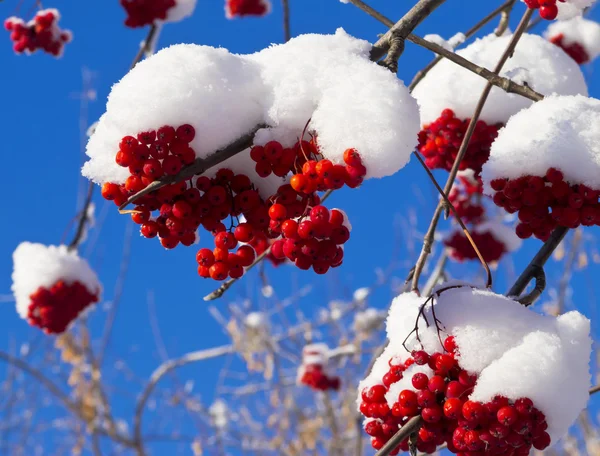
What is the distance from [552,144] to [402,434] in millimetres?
817

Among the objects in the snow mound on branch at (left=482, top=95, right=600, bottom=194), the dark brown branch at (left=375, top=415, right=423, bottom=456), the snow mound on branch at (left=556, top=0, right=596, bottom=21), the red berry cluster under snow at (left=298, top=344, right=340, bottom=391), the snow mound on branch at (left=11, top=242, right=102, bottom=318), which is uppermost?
the red berry cluster under snow at (left=298, top=344, right=340, bottom=391)

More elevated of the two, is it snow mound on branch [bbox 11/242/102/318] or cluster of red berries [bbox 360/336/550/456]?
snow mound on branch [bbox 11/242/102/318]

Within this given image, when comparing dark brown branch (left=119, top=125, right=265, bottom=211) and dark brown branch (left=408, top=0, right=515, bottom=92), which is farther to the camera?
dark brown branch (left=408, top=0, right=515, bottom=92)

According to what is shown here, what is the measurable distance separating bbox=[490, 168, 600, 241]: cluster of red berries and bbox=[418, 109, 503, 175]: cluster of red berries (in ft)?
1.66

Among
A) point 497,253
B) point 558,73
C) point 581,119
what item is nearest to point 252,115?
point 581,119

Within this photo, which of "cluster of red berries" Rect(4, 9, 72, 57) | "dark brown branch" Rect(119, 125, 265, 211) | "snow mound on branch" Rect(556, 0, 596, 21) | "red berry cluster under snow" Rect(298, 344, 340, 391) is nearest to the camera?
"dark brown branch" Rect(119, 125, 265, 211)

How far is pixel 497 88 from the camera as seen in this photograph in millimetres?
2316

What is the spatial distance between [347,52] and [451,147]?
910 millimetres

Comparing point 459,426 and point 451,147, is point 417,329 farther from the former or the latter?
point 451,147

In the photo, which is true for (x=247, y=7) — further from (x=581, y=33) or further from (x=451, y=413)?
(x=451, y=413)

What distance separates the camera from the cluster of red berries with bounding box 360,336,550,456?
1.39 metres

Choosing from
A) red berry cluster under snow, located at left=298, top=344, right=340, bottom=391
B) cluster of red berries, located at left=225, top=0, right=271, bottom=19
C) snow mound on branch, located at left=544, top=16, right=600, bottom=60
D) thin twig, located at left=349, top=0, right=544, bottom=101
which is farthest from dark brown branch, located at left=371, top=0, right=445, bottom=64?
red berry cluster under snow, located at left=298, top=344, right=340, bottom=391

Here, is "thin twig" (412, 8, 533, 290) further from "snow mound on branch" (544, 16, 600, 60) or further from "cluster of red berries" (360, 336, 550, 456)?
"snow mound on branch" (544, 16, 600, 60)

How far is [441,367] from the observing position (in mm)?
1478
